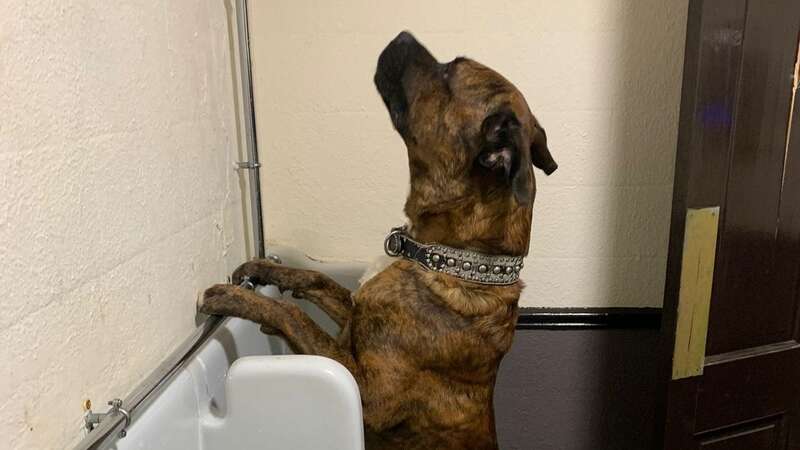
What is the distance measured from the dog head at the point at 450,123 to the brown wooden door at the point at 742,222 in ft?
1.33

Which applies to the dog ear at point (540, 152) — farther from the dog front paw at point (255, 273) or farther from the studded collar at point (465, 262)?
the dog front paw at point (255, 273)

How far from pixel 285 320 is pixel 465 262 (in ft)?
1.26

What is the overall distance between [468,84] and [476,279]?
41 cm

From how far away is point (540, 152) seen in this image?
1491 millimetres

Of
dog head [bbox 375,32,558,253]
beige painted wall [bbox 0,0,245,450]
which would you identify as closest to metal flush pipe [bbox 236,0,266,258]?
beige painted wall [bbox 0,0,245,450]

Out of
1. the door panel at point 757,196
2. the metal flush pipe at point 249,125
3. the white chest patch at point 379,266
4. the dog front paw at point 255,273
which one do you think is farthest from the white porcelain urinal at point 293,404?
the door panel at point 757,196

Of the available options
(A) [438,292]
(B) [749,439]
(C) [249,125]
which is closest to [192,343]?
(A) [438,292]

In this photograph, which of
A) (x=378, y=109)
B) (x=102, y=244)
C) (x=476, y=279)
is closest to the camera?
(x=102, y=244)

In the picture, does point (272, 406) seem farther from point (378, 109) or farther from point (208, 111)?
point (378, 109)

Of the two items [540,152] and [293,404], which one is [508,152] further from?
[293,404]

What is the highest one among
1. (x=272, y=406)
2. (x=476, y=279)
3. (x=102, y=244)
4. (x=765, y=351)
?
(x=102, y=244)

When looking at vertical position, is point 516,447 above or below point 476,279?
below

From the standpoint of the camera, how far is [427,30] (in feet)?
5.87

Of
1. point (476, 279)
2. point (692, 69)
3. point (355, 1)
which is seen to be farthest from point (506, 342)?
point (355, 1)
